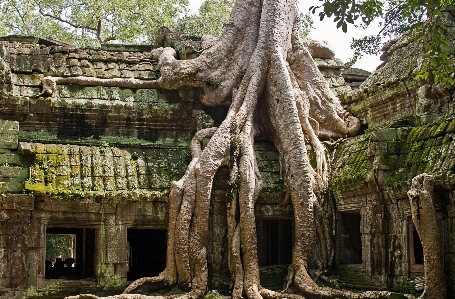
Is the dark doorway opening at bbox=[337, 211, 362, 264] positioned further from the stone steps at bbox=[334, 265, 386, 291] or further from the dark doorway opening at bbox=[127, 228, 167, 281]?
the dark doorway opening at bbox=[127, 228, 167, 281]

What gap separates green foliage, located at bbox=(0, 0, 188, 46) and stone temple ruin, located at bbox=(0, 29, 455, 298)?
9.71 meters

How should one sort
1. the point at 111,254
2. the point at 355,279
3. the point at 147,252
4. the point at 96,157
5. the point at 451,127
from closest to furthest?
the point at 451,127, the point at 355,279, the point at 111,254, the point at 96,157, the point at 147,252

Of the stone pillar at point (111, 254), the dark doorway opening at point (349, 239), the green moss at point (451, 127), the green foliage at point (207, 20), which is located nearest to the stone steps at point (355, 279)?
the dark doorway opening at point (349, 239)

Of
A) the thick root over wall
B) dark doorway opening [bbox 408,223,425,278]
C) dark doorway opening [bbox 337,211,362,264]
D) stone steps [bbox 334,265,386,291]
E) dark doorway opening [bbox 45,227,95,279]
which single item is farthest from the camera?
dark doorway opening [bbox 45,227,95,279]

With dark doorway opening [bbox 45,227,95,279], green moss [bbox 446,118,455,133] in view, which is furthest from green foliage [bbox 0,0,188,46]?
green moss [bbox 446,118,455,133]

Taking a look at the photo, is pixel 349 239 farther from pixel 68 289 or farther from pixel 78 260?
pixel 78 260

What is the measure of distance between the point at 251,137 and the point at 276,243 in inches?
79.9

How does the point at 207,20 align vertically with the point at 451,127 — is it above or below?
above

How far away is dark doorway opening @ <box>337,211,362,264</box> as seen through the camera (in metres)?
12.9

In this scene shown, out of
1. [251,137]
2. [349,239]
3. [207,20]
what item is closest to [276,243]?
[349,239]

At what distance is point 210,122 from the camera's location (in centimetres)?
1367

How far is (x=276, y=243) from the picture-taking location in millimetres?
14047

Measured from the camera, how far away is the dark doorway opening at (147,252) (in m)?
15.9

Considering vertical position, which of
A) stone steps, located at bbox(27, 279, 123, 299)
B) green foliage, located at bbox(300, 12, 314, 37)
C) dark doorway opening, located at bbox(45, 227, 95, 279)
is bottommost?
stone steps, located at bbox(27, 279, 123, 299)
